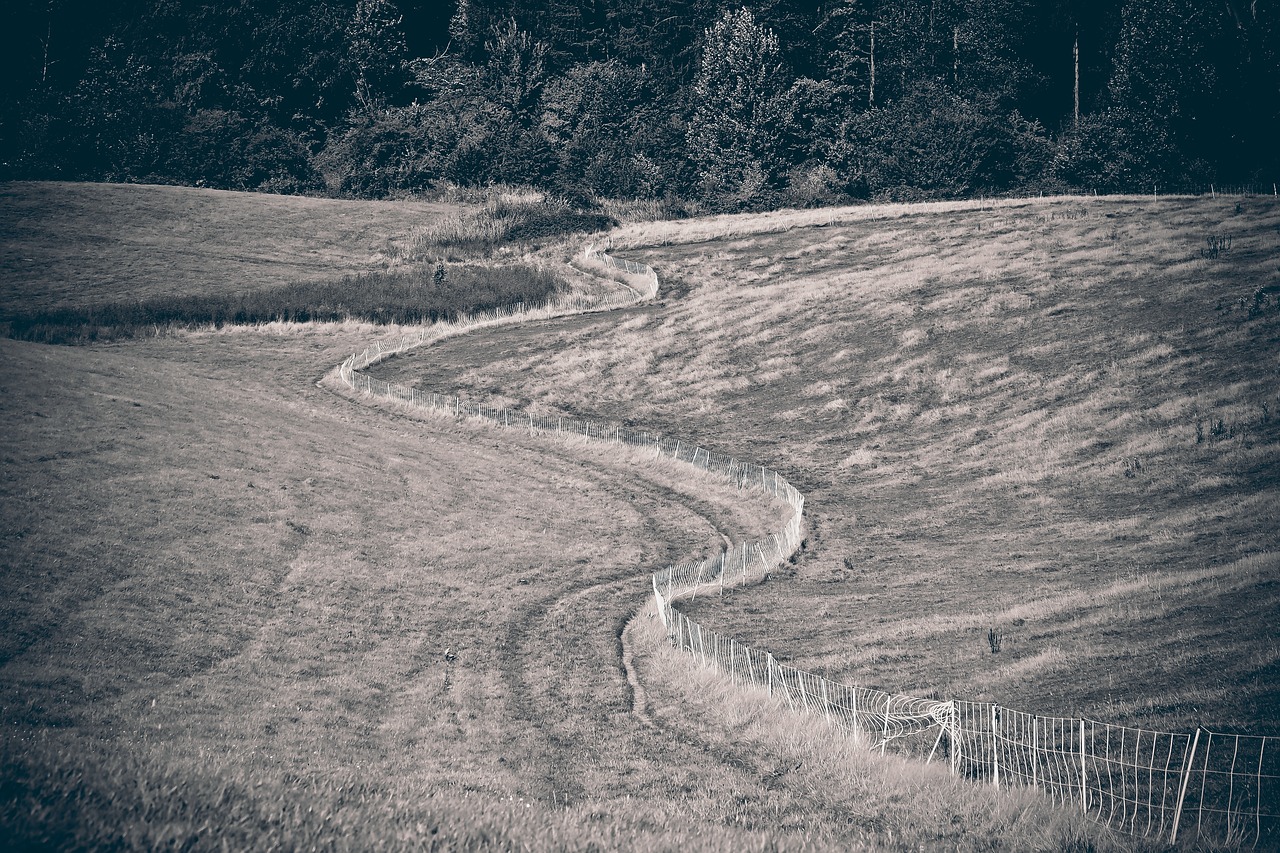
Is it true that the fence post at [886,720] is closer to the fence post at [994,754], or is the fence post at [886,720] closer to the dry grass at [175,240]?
the fence post at [994,754]

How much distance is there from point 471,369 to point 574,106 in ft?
200

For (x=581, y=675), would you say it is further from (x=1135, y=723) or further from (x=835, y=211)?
(x=835, y=211)

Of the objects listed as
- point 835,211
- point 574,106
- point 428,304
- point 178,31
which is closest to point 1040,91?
point 835,211

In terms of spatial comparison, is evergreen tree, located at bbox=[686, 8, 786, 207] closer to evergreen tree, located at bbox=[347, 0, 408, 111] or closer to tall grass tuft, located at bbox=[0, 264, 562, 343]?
tall grass tuft, located at bbox=[0, 264, 562, 343]

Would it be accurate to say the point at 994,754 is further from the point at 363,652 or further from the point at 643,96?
the point at 643,96

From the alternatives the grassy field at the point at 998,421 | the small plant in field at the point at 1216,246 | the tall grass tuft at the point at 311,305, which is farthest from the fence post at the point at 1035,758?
the tall grass tuft at the point at 311,305

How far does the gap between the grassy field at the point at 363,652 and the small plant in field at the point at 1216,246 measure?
3230cm

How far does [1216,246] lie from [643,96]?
68.4m

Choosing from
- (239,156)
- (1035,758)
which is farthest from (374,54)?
(1035,758)

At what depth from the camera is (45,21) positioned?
112 m

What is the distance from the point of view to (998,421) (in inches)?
1845

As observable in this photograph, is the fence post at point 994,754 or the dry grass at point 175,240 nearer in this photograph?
the fence post at point 994,754

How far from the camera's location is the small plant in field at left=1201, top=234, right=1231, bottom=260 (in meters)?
58.9

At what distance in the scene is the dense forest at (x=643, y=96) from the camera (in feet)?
309
